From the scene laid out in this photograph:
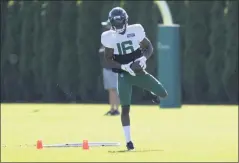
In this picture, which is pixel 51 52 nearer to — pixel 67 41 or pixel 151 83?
pixel 67 41

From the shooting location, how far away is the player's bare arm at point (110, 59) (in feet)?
27.4

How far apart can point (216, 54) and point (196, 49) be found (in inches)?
27.9

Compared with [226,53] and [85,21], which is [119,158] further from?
[226,53]

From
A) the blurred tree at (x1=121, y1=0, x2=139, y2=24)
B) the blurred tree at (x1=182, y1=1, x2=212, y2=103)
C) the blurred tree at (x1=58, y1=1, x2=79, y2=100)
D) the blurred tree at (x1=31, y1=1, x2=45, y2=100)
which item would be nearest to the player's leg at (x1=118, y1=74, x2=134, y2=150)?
the blurred tree at (x1=31, y1=1, x2=45, y2=100)

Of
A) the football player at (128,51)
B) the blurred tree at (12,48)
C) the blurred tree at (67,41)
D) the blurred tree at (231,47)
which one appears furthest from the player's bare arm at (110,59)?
the blurred tree at (231,47)

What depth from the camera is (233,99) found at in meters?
36.7

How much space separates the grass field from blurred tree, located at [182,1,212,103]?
110 centimetres

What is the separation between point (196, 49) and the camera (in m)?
32.8

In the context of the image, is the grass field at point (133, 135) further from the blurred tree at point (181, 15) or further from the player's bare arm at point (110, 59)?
the blurred tree at point (181, 15)

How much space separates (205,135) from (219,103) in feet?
53.8

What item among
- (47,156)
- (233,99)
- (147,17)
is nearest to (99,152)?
(47,156)

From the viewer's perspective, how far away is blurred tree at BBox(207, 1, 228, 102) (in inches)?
1294

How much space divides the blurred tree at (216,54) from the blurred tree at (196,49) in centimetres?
21

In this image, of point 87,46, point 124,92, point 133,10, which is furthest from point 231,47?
point 124,92
